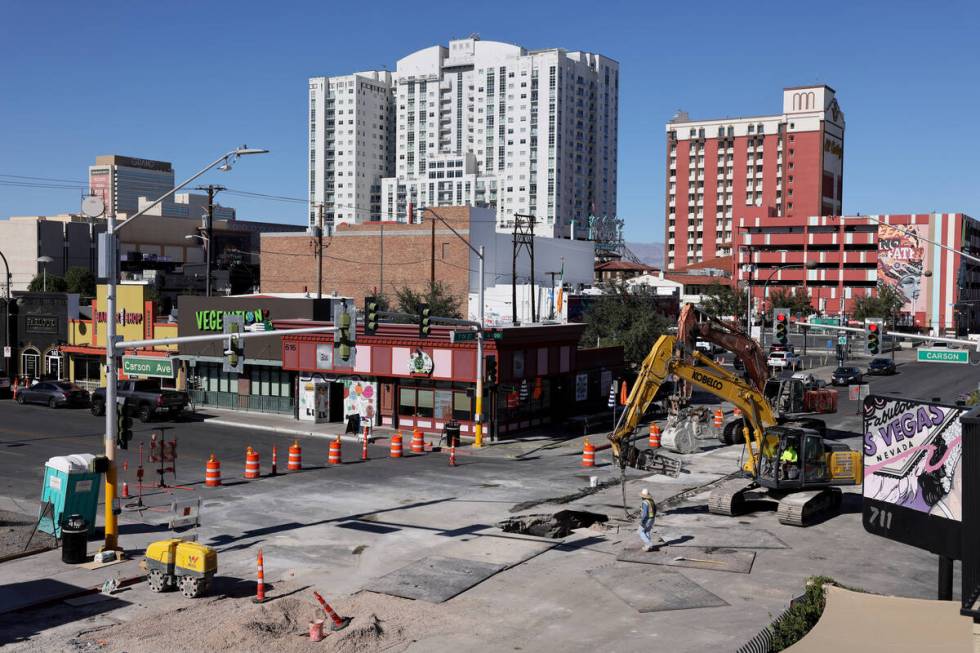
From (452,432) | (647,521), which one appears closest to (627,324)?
(452,432)

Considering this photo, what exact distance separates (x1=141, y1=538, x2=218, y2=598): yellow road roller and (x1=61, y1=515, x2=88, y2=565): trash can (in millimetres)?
2887

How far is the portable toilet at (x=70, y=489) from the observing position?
23.2m

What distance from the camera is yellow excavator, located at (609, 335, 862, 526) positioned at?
2603cm

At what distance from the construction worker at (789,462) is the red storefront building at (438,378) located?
16611 mm

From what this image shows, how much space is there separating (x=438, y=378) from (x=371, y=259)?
7347cm

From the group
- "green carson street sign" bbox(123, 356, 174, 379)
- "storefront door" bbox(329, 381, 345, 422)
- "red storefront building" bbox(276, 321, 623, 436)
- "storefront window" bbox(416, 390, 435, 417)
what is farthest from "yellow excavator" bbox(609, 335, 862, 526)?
"green carson street sign" bbox(123, 356, 174, 379)

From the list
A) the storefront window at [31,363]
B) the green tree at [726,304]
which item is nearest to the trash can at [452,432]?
the storefront window at [31,363]

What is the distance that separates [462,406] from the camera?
139ft

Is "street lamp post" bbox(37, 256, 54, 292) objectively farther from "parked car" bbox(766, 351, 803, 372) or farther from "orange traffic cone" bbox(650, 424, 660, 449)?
"parked car" bbox(766, 351, 803, 372)

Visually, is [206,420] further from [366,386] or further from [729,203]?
[729,203]

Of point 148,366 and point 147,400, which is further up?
point 148,366

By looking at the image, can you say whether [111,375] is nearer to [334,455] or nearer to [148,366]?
[334,455]

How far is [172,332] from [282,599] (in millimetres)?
38894

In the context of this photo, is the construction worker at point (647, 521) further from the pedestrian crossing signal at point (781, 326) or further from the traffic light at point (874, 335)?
the pedestrian crossing signal at point (781, 326)
